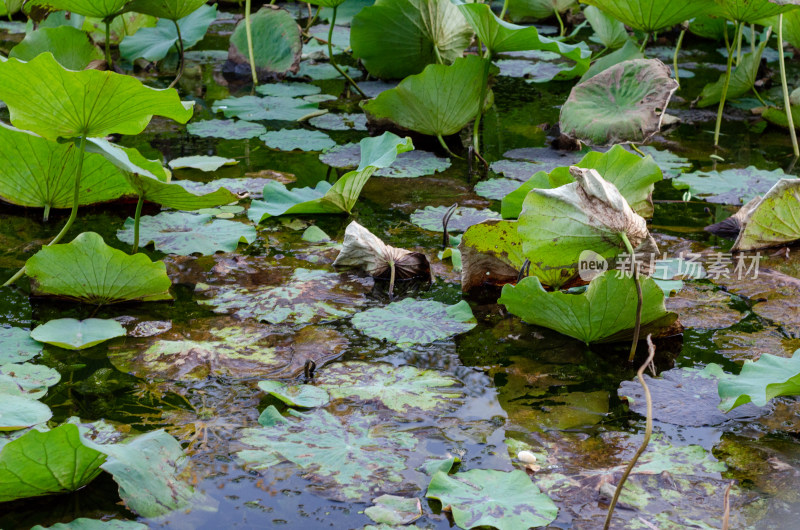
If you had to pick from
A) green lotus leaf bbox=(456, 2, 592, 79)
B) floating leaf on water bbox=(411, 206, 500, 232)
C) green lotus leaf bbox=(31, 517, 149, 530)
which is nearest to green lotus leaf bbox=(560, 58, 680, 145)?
green lotus leaf bbox=(456, 2, 592, 79)

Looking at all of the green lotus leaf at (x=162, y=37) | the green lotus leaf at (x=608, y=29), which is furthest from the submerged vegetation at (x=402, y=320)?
the green lotus leaf at (x=608, y=29)

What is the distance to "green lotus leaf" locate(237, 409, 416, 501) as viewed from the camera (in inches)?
44.7

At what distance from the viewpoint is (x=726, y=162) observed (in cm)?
278

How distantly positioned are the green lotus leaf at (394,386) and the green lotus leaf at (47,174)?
89 centimetres

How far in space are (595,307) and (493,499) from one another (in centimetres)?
49

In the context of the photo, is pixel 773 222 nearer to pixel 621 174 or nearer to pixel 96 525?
pixel 621 174

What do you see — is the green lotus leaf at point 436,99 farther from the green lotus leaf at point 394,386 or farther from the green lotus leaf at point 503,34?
the green lotus leaf at point 394,386

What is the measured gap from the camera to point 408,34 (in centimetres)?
304

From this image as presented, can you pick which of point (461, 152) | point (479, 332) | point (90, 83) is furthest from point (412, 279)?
point (461, 152)

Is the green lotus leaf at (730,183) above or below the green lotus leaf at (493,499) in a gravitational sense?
above

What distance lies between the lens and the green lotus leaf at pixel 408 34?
293 cm

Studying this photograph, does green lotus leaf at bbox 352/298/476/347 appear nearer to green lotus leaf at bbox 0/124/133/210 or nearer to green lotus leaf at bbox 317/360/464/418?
green lotus leaf at bbox 317/360/464/418

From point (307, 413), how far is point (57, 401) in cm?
42

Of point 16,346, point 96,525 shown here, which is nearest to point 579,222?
point 96,525
